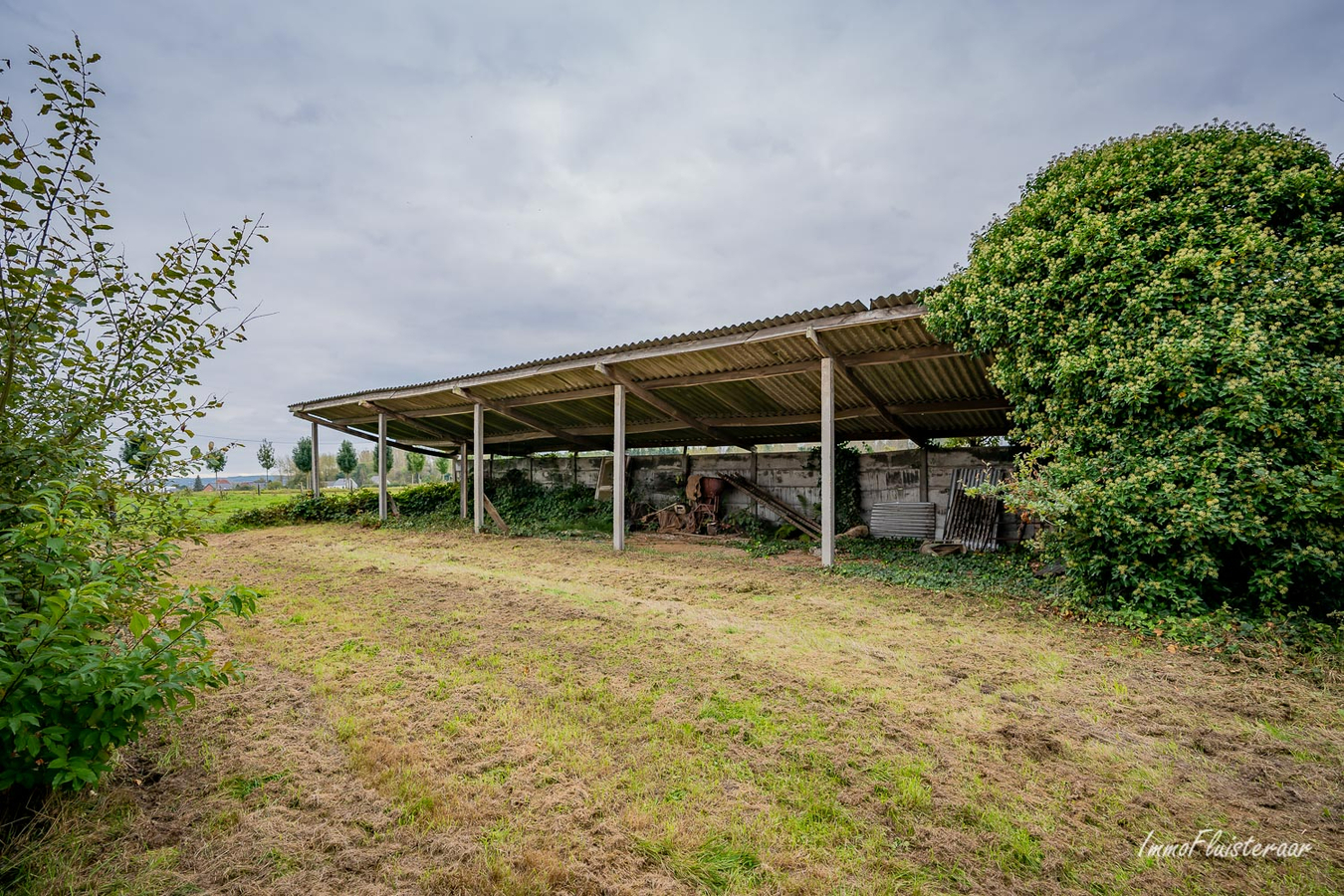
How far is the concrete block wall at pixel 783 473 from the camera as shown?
31.2 feet

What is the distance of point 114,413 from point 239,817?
1.72m

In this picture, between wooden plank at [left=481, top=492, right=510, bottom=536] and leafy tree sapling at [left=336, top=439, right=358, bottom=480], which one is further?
leafy tree sapling at [left=336, top=439, right=358, bottom=480]

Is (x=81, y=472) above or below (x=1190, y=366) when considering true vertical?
below

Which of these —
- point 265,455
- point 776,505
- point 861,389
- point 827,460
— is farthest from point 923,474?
point 265,455

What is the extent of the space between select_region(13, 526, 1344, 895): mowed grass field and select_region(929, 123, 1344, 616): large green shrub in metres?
1.05

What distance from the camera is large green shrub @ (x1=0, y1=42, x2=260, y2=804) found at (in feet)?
4.63

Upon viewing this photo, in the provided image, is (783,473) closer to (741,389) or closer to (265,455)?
(741,389)

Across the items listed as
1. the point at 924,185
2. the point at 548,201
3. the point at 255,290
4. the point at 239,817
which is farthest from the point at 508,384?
the point at 924,185

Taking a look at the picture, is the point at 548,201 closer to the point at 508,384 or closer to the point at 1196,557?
the point at 508,384

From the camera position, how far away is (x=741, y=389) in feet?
31.8

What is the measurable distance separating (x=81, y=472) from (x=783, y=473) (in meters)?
10.7

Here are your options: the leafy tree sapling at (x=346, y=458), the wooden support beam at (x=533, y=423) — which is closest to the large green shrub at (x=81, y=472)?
the wooden support beam at (x=533, y=423)

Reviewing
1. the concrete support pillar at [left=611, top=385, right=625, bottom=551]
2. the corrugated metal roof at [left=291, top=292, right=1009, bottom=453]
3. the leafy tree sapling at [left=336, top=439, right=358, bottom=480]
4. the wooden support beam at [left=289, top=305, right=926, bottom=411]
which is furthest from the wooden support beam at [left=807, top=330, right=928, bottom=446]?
the leafy tree sapling at [left=336, top=439, right=358, bottom=480]

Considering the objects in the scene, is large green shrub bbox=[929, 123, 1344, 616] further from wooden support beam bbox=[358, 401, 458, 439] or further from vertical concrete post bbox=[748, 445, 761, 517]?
wooden support beam bbox=[358, 401, 458, 439]
